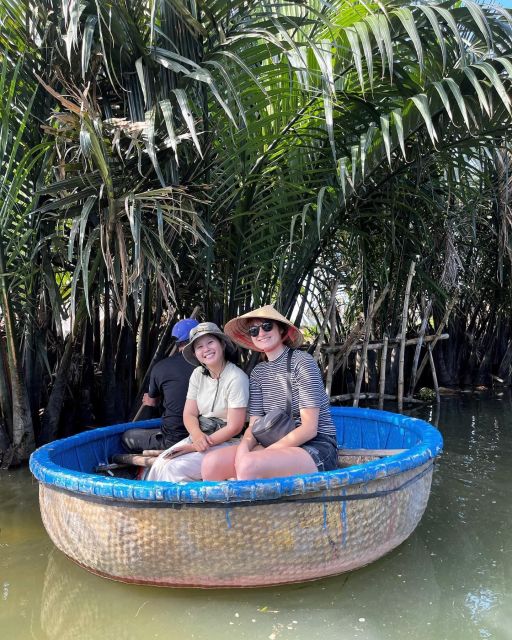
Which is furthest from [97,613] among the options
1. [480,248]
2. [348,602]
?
[480,248]

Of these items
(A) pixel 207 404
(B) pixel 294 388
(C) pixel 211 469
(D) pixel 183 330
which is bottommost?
(C) pixel 211 469

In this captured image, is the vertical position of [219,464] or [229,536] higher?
[219,464]

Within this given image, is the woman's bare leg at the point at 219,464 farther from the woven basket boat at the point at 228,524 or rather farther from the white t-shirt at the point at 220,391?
the woven basket boat at the point at 228,524

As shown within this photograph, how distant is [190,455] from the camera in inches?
119

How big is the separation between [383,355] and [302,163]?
9.28 ft

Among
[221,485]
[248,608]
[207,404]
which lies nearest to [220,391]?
[207,404]

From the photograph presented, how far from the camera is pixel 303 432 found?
107 inches

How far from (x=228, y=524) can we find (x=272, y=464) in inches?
13.6

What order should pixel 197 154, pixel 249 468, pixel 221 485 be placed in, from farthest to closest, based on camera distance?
pixel 197 154
pixel 249 468
pixel 221 485

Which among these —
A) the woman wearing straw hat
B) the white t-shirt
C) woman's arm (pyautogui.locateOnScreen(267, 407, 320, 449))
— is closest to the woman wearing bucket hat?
the white t-shirt

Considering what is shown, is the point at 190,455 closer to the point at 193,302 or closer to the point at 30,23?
the point at 193,302

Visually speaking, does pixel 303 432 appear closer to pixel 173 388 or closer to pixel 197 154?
pixel 173 388

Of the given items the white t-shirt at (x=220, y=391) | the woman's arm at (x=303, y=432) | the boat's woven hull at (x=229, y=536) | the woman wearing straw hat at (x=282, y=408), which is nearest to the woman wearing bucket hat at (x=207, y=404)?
the white t-shirt at (x=220, y=391)

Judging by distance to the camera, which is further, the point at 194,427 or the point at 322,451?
the point at 194,427
